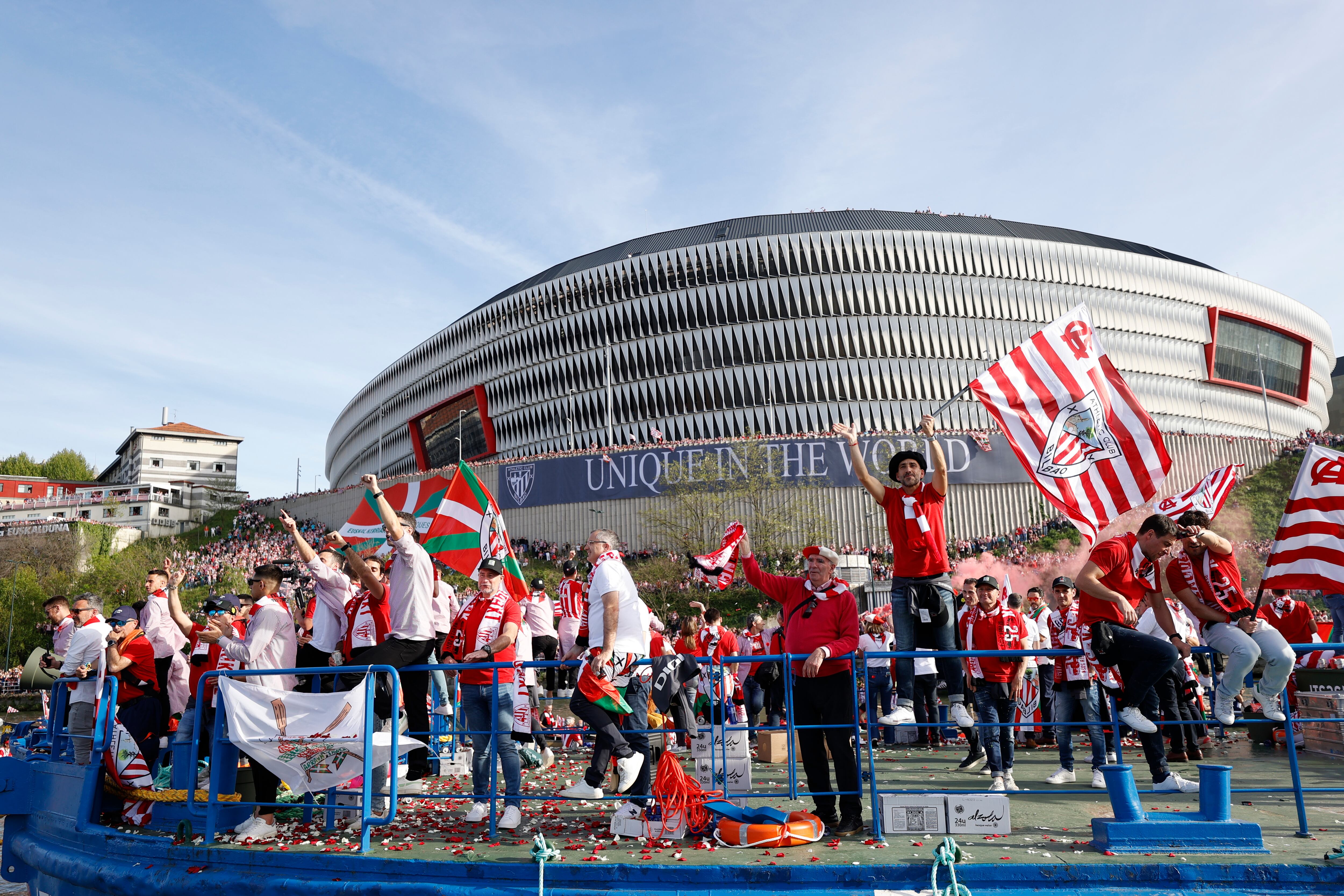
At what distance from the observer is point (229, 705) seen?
698 centimetres

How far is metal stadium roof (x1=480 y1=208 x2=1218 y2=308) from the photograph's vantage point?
62.3m

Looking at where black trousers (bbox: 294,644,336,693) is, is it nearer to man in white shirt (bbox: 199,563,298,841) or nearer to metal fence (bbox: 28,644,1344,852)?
man in white shirt (bbox: 199,563,298,841)

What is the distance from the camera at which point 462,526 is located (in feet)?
43.3

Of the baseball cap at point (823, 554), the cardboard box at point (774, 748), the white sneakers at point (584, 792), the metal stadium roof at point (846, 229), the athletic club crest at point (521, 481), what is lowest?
the cardboard box at point (774, 748)

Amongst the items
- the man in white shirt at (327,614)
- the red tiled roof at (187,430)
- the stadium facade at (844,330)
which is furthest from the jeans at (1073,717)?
the red tiled roof at (187,430)

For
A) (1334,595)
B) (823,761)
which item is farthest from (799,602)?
(1334,595)

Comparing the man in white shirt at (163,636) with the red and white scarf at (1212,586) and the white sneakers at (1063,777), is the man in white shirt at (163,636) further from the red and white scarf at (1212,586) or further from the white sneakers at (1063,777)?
the red and white scarf at (1212,586)

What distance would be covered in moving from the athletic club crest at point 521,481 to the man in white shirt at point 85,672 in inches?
1594

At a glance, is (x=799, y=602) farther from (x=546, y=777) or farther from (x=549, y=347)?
(x=549, y=347)

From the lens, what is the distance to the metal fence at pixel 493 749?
6266 mm

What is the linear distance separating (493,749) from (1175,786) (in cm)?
529

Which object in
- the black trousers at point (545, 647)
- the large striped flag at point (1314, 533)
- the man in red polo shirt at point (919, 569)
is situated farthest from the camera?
the black trousers at point (545, 647)

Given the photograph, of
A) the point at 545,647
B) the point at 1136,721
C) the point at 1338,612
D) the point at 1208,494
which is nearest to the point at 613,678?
the point at 1136,721

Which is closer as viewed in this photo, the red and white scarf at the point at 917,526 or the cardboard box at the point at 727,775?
the cardboard box at the point at 727,775
